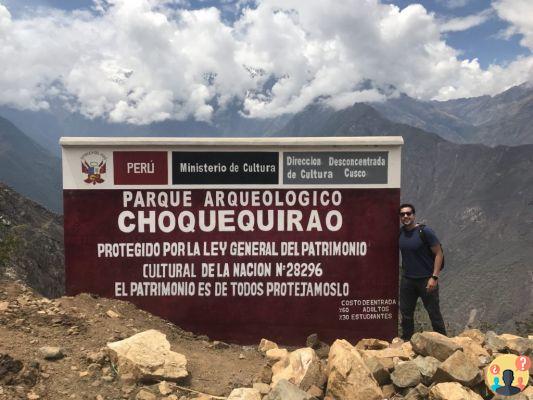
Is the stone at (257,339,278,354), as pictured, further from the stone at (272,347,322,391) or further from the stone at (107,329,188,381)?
the stone at (107,329,188,381)

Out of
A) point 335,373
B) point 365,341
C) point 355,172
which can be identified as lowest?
point 365,341

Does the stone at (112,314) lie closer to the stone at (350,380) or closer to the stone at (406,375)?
the stone at (350,380)

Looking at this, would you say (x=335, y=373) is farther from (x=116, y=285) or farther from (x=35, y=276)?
(x=35, y=276)

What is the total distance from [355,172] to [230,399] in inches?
154

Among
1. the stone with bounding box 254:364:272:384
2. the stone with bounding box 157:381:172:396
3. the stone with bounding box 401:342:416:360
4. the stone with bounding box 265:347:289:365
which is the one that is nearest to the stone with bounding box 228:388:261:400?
the stone with bounding box 254:364:272:384

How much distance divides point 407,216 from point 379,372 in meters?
2.72

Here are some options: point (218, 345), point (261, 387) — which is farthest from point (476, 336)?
point (218, 345)

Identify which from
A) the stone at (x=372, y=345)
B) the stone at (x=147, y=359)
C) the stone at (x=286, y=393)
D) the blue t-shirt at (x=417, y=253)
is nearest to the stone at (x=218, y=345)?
the stone at (x=147, y=359)

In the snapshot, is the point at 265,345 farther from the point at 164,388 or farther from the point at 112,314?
the point at 164,388

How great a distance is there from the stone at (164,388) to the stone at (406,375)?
2278 mm

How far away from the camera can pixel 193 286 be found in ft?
23.6

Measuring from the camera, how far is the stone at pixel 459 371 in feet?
14.9

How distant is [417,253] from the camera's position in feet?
22.9

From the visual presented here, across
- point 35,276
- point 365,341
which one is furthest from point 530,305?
point 365,341
